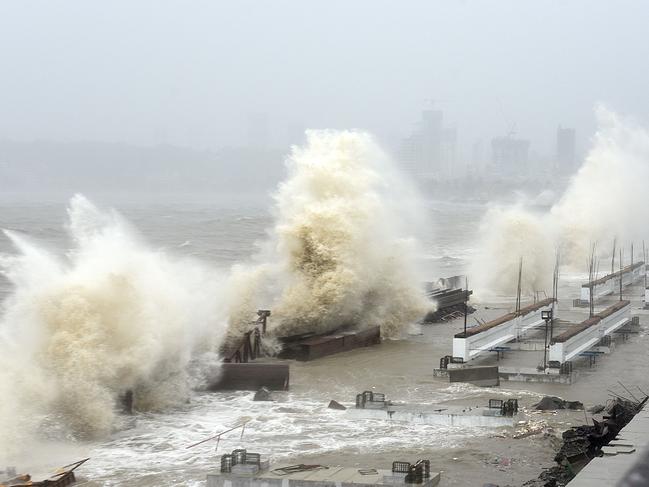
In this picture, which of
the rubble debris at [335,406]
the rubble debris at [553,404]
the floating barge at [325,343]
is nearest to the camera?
the rubble debris at [553,404]

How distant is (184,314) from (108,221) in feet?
14.4

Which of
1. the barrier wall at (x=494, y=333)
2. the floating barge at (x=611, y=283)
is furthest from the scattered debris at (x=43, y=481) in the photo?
the floating barge at (x=611, y=283)

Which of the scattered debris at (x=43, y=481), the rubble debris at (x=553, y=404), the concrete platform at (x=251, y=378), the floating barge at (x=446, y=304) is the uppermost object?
the floating barge at (x=446, y=304)

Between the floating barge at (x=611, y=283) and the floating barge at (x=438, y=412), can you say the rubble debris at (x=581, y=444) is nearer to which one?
the floating barge at (x=438, y=412)

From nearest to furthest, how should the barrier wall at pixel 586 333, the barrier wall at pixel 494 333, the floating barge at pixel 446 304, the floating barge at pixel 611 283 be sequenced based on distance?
1. the barrier wall at pixel 586 333
2. the barrier wall at pixel 494 333
3. the floating barge at pixel 446 304
4. the floating barge at pixel 611 283

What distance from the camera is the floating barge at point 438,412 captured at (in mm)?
17266

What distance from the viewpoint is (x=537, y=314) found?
29.1 m

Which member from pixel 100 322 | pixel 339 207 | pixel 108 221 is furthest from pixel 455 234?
pixel 100 322

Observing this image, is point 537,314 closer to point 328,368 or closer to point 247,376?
point 328,368

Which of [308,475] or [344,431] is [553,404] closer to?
[344,431]

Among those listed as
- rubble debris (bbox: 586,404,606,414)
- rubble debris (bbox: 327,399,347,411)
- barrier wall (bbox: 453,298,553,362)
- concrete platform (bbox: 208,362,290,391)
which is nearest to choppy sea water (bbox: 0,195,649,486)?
rubble debris (bbox: 327,399,347,411)

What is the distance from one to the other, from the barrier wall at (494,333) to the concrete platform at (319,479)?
9196 mm

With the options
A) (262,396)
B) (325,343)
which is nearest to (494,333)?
(325,343)

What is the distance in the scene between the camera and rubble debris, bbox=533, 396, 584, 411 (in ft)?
59.6
